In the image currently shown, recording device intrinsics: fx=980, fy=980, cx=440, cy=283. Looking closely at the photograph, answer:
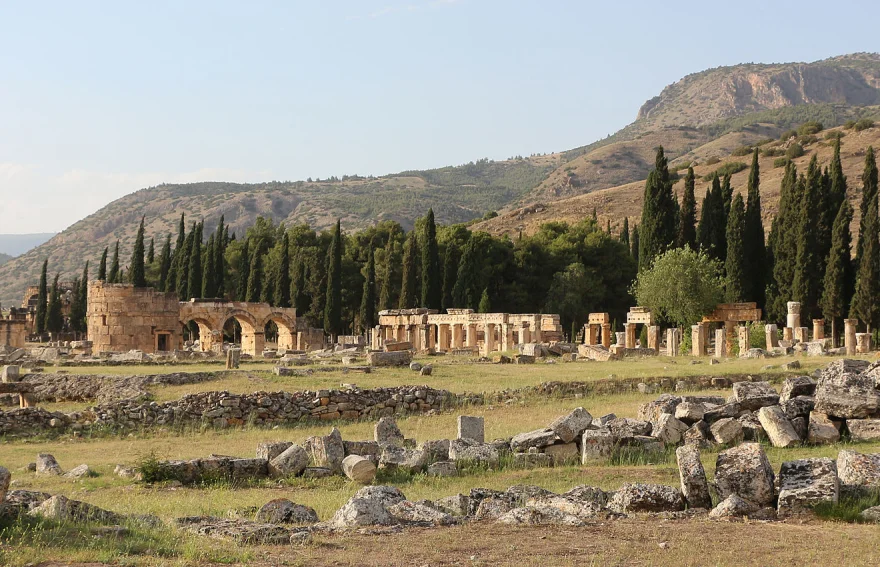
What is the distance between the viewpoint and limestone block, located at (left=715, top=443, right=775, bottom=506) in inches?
387

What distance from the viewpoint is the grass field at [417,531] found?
7645 millimetres

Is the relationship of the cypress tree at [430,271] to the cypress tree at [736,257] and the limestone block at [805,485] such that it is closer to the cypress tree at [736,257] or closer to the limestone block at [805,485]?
the cypress tree at [736,257]

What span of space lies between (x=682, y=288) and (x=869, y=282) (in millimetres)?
8023

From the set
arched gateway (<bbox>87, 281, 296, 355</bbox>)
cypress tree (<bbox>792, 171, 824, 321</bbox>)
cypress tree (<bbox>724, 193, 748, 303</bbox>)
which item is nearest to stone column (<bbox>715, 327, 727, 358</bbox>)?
cypress tree (<bbox>792, 171, 824, 321</bbox>)

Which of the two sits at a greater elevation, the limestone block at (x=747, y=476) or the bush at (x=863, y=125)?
the bush at (x=863, y=125)

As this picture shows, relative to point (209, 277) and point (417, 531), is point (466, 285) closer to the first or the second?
point (209, 277)

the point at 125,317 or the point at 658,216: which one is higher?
the point at 658,216

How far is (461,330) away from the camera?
52781mm

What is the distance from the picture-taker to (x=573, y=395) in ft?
77.2

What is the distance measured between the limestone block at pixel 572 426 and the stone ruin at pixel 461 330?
27.9m

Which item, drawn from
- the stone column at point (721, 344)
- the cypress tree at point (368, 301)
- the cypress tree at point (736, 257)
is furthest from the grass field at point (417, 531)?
the cypress tree at point (368, 301)

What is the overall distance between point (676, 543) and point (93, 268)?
7691 inches

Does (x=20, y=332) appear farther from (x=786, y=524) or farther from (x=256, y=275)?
(x=786, y=524)

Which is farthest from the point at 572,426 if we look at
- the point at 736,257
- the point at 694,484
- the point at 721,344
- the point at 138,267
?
the point at 138,267
